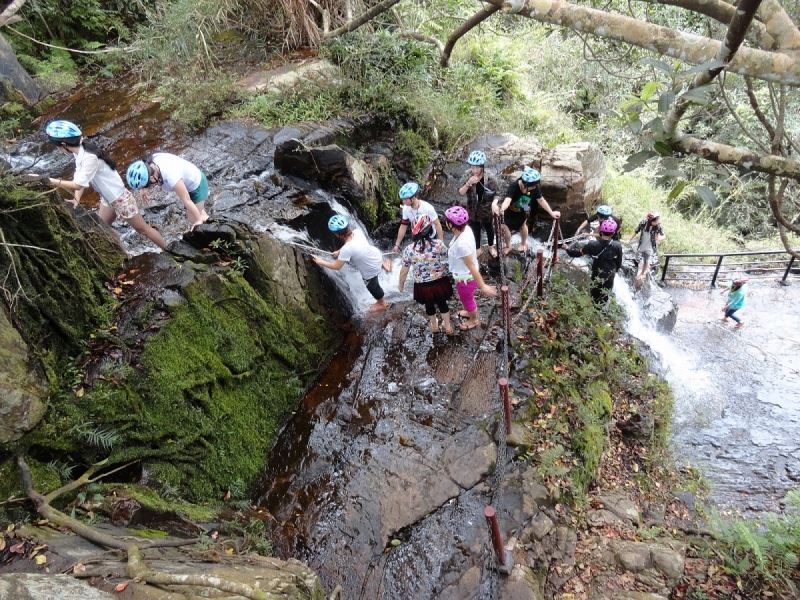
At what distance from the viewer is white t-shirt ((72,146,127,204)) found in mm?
4930

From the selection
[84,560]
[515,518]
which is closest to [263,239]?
[84,560]

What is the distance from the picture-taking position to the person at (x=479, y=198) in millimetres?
7180

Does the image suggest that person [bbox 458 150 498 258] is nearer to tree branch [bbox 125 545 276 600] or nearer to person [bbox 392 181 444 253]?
person [bbox 392 181 444 253]

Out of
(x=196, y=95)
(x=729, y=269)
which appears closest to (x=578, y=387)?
(x=729, y=269)

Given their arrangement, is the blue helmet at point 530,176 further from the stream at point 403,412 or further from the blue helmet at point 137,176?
the blue helmet at point 137,176

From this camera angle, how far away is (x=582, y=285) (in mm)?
8156

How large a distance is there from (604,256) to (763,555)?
4173mm

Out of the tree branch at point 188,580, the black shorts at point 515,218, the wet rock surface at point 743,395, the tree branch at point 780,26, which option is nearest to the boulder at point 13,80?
the black shorts at point 515,218

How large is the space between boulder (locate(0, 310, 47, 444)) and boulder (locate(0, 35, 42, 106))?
897 cm

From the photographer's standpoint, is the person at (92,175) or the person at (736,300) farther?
the person at (736,300)

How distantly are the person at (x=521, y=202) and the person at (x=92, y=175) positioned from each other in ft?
16.0

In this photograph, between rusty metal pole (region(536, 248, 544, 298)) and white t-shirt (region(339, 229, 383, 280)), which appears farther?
rusty metal pole (region(536, 248, 544, 298))

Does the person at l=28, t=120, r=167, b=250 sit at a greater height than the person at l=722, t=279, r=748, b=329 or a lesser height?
greater

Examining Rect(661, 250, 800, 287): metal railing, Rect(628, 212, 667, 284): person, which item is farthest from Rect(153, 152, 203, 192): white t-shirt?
Rect(661, 250, 800, 287): metal railing
